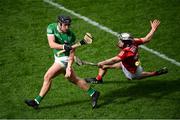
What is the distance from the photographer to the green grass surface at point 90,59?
9.44m

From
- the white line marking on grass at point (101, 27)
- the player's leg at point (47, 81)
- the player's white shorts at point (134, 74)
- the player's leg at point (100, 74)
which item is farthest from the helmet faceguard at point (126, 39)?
the white line marking on grass at point (101, 27)

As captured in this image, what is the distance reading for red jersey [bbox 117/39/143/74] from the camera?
31.9 ft

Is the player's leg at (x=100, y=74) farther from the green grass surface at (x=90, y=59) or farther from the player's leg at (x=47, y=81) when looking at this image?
the player's leg at (x=47, y=81)

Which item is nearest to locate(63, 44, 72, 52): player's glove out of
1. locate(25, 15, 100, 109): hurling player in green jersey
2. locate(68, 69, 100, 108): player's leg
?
locate(25, 15, 100, 109): hurling player in green jersey

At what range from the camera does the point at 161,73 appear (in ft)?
34.1

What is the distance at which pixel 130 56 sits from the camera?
9758mm

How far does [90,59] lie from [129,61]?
1880 mm

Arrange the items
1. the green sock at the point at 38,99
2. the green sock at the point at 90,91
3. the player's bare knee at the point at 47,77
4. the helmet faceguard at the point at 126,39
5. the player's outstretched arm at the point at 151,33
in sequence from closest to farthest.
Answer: the player's bare knee at the point at 47,77
the green sock at the point at 38,99
the green sock at the point at 90,91
the helmet faceguard at the point at 126,39
the player's outstretched arm at the point at 151,33

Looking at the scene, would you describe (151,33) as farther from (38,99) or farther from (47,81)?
(38,99)

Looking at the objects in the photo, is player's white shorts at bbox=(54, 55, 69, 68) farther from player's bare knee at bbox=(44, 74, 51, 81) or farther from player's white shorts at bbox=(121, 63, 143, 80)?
player's white shorts at bbox=(121, 63, 143, 80)

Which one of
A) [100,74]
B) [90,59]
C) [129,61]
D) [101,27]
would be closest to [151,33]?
[129,61]

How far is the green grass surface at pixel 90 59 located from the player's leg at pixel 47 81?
0.19m

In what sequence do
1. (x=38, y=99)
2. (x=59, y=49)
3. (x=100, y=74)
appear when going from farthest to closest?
(x=100, y=74) → (x=38, y=99) → (x=59, y=49)

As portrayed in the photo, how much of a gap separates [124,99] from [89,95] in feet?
2.82
